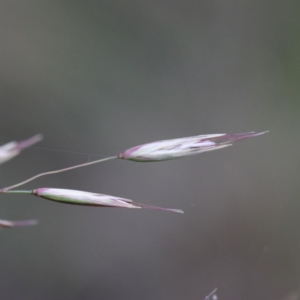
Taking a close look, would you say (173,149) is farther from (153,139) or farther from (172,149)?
(153,139)

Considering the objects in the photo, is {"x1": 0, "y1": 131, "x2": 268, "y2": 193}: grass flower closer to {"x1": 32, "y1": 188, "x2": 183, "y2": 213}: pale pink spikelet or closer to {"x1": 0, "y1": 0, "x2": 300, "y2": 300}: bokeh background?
{"x1": 32, "y1": 188, "x2": 183, "y2": 213}: pale pink spikelet

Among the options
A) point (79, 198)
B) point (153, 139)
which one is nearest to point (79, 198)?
point (79, 198)

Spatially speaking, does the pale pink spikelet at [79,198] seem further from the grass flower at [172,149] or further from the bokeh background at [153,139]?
the bokeh background at [153,139]

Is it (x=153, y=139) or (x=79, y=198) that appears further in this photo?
(x=153, y=139)

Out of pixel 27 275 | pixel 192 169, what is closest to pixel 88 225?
pixel 27 275

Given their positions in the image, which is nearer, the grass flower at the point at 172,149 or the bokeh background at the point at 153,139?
the grass flower at the point at 172,149

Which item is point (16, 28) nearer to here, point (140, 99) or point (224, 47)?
point (140, 99)

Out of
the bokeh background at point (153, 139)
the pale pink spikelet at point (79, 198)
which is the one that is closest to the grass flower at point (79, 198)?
the pale pink spikelet at point (79, 198)

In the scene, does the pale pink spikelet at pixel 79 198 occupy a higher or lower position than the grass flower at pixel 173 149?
lower
